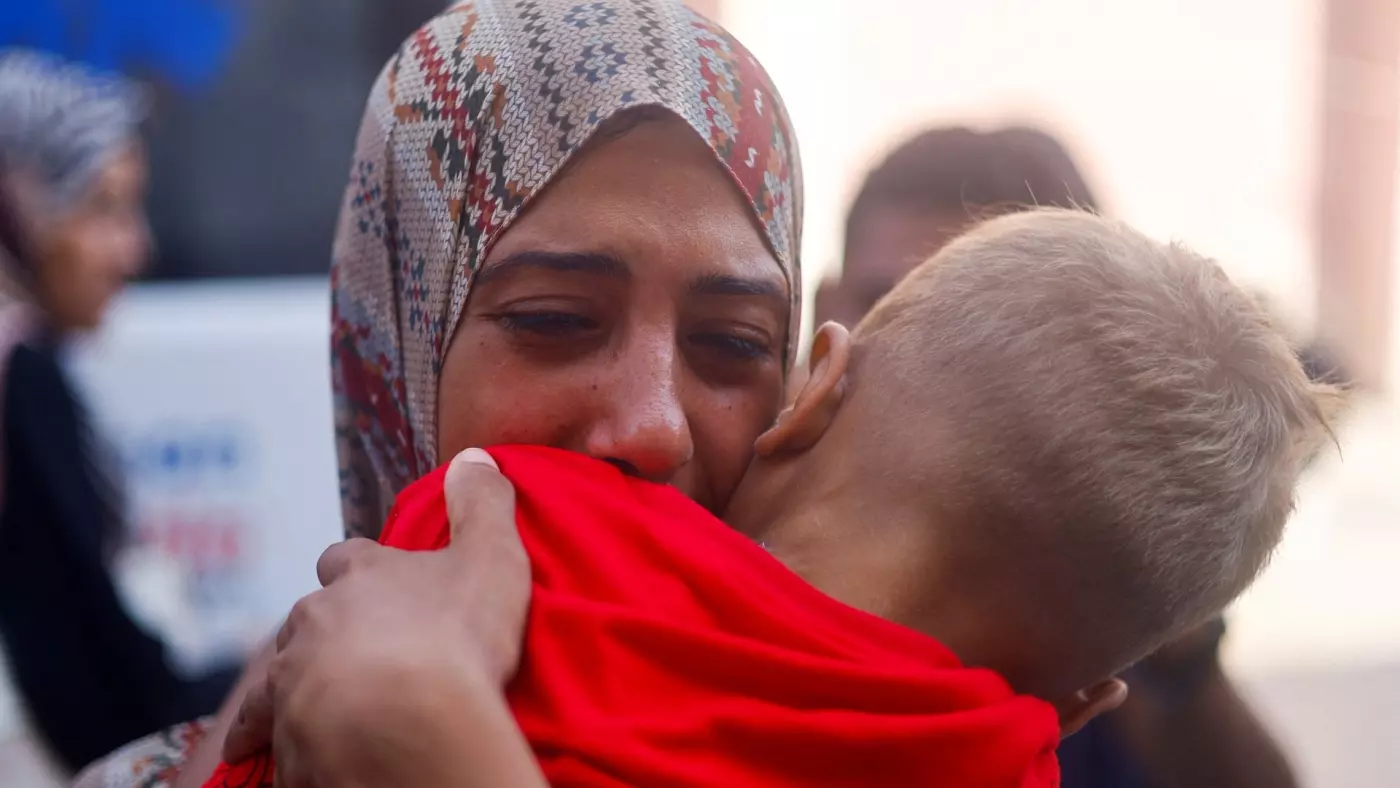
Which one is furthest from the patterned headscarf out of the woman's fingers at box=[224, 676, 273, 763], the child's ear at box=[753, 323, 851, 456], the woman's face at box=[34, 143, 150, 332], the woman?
the woman's face at box=[34, 143, 150, 332]

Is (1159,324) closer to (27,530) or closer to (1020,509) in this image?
(1020,509)

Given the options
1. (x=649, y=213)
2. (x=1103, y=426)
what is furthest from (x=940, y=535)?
(x=649, y=213)

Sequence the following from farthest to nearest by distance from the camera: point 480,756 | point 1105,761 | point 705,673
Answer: point 1105,761 → point 705,673 → point 480,756

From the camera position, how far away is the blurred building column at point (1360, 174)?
5.36 m

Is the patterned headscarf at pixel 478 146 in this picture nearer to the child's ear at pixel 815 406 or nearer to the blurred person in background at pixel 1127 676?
the child's ear at pixel 815 406

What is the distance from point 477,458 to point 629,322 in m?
0.20

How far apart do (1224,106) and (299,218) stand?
4042mm

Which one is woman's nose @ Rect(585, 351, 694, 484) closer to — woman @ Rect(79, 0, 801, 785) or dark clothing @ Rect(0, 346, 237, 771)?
woman @ Rect(79, 0, 801, 785)

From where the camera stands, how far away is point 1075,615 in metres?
1.13

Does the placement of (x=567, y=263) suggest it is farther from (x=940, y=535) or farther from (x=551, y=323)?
(x=940, y=535)

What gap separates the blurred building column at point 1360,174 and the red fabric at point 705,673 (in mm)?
4829

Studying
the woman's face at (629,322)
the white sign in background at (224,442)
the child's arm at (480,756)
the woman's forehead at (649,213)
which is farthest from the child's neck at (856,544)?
the white sign in background at (224,442)

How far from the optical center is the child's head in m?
1.08

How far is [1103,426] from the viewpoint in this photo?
1.07m
